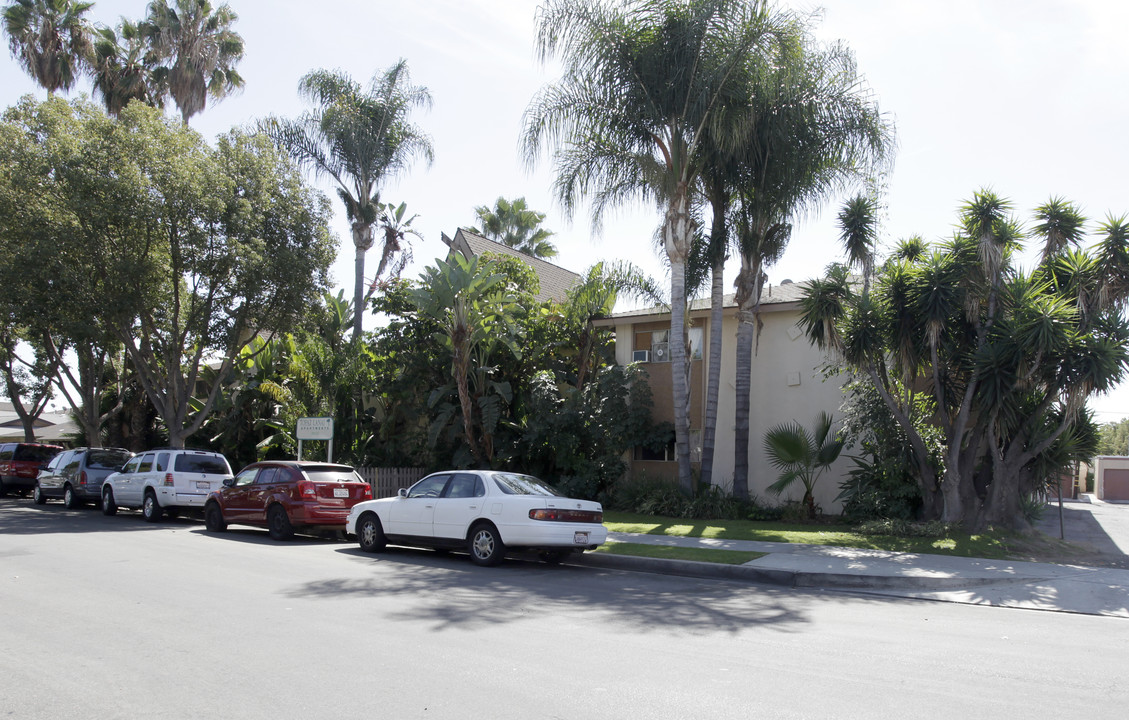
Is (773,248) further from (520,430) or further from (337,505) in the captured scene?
(337,505)

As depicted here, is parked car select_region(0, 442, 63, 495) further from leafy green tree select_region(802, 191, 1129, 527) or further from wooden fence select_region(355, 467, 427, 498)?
leafy green tree select_region(802, 191, 1129, 527)

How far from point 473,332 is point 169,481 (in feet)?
25.7

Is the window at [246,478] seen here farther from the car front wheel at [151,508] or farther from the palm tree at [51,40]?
the palm tree at [51,40]

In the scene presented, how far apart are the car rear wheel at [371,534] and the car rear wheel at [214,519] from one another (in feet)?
15.6

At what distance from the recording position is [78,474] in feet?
75.4

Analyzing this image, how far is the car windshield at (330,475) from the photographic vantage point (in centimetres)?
1639

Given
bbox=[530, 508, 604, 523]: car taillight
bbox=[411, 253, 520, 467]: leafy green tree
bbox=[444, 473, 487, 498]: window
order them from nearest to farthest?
bbox=[530, 508, 604, 523]: car taillight → bbox=[444, 473, 487, 498]: window → bbox=[411, 253, 520, 467]: leafy green tree

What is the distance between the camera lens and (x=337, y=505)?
16.3 m

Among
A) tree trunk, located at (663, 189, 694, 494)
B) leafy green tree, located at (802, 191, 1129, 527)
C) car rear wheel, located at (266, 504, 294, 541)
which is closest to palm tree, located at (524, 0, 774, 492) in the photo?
tree trunk, located at (663, 189, 694, 494)

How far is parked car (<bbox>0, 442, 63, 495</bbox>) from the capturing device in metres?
28.0

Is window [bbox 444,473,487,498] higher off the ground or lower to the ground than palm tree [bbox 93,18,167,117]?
lower

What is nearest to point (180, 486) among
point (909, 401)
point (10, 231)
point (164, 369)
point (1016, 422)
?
point (10, 231)

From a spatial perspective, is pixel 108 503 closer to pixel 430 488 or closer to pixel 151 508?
pixel 151 508

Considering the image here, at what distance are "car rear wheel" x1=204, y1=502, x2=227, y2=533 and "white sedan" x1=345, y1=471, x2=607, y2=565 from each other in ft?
16.0
